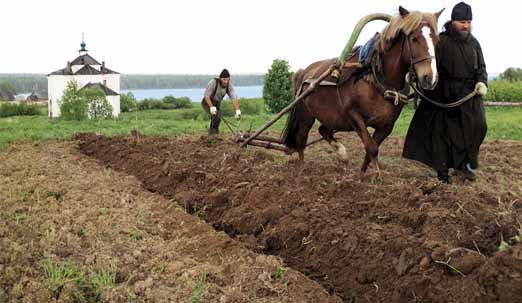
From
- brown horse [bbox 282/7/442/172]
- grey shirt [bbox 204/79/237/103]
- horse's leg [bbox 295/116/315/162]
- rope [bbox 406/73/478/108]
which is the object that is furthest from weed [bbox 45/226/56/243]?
grey shirt [bbox 204/79/237/103]

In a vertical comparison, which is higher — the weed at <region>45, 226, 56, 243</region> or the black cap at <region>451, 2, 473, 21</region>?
the black cap at <region>451, 2, 473, 21</region>

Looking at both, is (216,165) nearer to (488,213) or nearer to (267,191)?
(267,191)

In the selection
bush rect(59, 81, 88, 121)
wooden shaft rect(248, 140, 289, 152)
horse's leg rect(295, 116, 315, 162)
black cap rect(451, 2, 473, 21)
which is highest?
black cap rect(451, 2, 473, 21)

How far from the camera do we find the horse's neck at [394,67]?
7.16 metres

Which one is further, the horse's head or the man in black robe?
the man in black robe

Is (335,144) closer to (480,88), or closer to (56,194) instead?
(480,88)

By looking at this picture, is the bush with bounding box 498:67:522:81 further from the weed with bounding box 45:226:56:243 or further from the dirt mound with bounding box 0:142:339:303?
the weed with bounding box 45:226:56:243

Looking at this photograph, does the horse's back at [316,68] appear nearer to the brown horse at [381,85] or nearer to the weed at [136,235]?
the brown horse at [381,85]

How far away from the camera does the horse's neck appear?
7164 millimetres

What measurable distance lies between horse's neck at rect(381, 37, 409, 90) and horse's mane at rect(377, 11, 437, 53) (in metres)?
0.09

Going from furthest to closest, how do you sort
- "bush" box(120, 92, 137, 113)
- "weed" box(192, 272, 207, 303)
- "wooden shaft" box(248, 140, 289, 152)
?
"bush" box(120, 92, 137, 113) → "wooden shaft" box(248, 140, 289, 152) → "weed" box(192, 272, 207, 303)

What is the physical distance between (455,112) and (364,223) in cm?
331

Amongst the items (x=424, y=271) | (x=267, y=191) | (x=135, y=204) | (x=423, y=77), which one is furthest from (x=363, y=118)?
(x=424, y=271)

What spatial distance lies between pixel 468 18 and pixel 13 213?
5475mm
